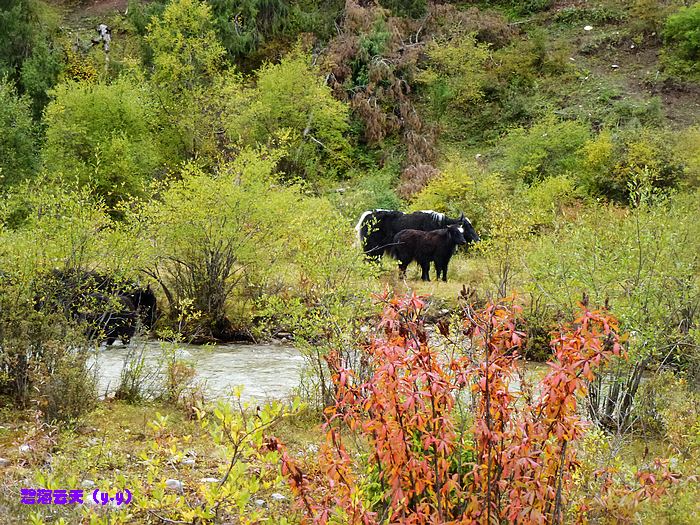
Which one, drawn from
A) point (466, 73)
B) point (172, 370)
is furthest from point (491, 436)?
point (466, 73)

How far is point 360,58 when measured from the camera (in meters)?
30.9

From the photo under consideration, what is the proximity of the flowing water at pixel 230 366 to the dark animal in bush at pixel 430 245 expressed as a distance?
4661 mm

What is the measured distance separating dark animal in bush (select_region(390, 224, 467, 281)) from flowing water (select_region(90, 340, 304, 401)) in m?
4.66

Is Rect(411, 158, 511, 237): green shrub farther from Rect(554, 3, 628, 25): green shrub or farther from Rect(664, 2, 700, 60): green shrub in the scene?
Rect(554, 3, 628, 25): green shrub

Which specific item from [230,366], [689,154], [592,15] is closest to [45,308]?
[230,366]

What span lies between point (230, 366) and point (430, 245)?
20.6 ft

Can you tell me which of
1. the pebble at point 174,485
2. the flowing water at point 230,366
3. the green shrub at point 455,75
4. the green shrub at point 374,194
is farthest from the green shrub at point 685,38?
the pebble at point 174,485

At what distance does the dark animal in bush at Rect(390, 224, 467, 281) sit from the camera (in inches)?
578

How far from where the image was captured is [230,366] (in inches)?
387

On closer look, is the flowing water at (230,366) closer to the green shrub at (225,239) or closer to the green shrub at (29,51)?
the green shrub at (225,239)

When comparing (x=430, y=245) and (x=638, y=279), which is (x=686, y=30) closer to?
(x=430, y=245)

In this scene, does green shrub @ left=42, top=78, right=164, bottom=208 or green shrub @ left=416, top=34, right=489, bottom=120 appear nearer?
green shrub @ left=42, top=78, right=164, bottom=208

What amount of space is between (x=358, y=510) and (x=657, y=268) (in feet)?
17.1

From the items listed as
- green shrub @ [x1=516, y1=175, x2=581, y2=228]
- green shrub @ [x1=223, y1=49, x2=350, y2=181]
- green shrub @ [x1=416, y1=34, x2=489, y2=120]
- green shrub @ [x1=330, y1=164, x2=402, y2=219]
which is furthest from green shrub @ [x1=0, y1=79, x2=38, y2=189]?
green shrub @ [x1=416, y1=34, x2=489, y2=120]
